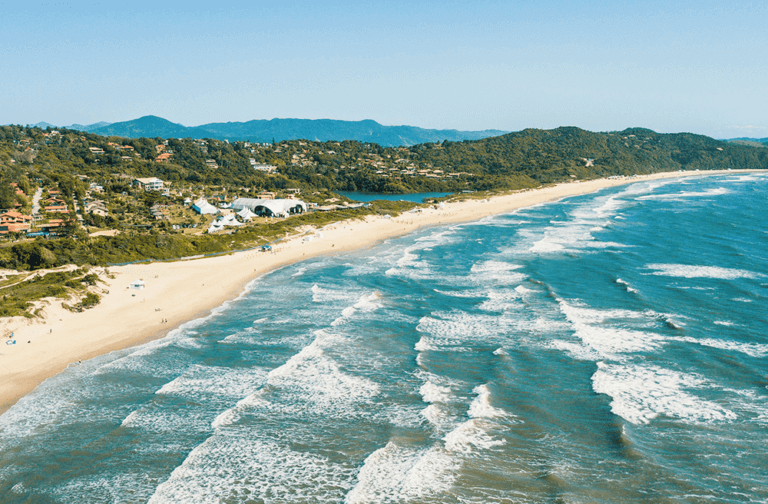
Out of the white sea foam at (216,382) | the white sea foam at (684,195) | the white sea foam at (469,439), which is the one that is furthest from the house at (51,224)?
the white sea foam at (684,195)

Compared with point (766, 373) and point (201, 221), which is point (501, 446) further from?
point (201, 221)

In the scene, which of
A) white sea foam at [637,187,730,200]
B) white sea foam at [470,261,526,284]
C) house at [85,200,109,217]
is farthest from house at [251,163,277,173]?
white sea foam at [470,261,526,284]

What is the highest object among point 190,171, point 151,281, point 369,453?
point 190,171

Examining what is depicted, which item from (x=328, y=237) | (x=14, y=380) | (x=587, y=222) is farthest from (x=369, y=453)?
(x=587, y=222)

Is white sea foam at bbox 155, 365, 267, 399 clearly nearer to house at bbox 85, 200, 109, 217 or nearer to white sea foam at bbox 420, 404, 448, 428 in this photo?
white sea foam at bbox 420, 404, 448, 428

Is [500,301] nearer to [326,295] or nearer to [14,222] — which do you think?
[326,295]

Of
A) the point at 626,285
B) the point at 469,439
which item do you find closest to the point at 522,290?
the point at 626,285
